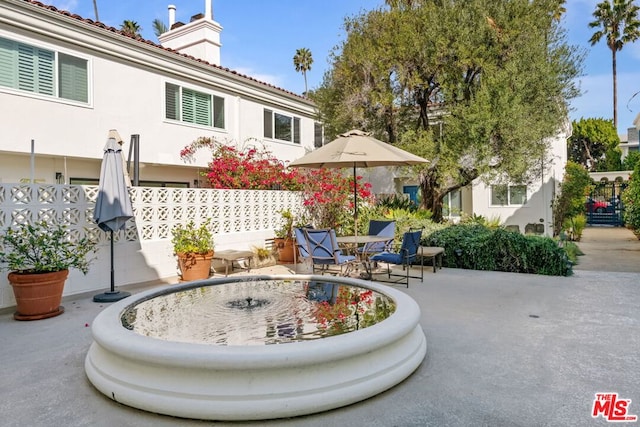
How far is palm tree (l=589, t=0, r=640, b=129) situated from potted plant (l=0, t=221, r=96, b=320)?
44.2 meters

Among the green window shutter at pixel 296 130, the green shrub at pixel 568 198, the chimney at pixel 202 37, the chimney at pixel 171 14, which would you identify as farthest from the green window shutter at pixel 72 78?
the green shrub at pixel 568 198

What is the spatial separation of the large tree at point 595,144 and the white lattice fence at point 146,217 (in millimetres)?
36607

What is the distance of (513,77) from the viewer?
1220 centimetres

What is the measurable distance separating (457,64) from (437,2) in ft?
7.86

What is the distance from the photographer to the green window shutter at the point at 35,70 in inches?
385

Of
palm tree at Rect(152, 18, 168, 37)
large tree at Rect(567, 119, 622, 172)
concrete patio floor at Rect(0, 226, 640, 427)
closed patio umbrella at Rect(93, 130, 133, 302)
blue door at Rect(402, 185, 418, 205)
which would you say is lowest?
concrete patio floor at Rect(0, 226, 640, 427)

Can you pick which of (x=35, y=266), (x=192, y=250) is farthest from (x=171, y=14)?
(x=35, y=266)

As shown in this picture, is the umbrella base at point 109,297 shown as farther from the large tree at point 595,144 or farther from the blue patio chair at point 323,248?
the large tree at point 595,144

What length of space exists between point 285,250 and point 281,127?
761 cm

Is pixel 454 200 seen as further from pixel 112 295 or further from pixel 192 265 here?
pixel 112 295

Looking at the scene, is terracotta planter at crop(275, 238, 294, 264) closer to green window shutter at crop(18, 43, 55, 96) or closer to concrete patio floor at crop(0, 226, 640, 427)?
concrete patio floor at crop(0, 226, 640, 427)

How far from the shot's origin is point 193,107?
13.7m

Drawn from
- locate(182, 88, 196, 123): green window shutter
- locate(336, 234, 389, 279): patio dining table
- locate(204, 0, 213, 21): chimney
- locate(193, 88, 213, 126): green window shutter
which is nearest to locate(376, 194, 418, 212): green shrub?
locate(336, 234, 389, 279): patio dining table

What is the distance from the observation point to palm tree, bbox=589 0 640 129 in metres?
34.0
